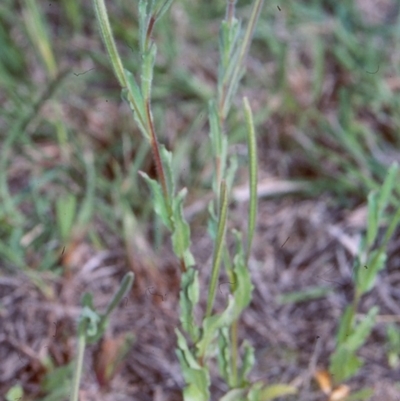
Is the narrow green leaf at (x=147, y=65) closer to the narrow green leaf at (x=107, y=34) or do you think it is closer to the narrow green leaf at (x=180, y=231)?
the narrow green leaf at (x=107, y=34)

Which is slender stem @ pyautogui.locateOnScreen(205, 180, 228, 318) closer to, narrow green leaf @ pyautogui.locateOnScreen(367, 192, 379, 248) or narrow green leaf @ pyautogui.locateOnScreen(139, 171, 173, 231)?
narrow green leaf @ pyautogui.locateOnScreen(139, 171, 173, 231)

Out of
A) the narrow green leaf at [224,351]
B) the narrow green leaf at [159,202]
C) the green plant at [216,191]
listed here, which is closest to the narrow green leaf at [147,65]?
the green plant at [216,191]

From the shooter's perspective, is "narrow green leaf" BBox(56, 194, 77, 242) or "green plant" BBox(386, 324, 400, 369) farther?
"narrow green leaf" BBox(56, 194, 77, 242)

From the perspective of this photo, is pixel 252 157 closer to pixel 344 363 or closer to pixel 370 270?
pixel 370 270

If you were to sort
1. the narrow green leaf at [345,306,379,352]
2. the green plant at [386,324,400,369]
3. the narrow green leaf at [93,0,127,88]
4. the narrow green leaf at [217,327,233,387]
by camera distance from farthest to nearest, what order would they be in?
the green plant at [386,324,400,369], the narrow green leaf at [345,306,379,352], the narrow green leaf at [217,327,233,387], the narrow green leaf at [93,0,127,88]

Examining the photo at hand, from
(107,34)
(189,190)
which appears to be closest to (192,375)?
(107,34)

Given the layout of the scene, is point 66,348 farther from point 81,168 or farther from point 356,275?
point 356,275

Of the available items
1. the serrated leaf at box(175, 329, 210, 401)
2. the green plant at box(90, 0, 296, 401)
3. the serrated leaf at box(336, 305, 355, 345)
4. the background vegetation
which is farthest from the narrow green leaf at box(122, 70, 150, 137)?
the serrated leaf at box(336, 305, 355, 345)
